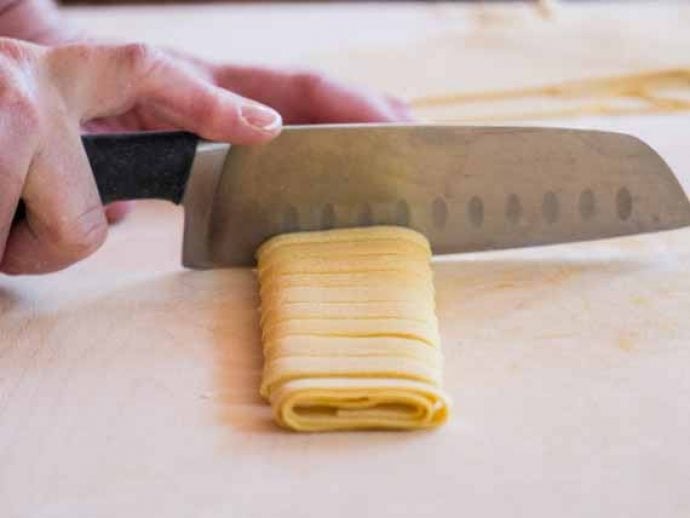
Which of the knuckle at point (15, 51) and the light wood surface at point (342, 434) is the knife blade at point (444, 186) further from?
the knuckle at point (15, 51)

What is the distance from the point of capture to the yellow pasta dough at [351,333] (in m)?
0.92

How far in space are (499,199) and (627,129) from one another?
1.33ft

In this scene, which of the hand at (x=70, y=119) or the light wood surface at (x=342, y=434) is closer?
the light wood surface at (x=342, y=434)

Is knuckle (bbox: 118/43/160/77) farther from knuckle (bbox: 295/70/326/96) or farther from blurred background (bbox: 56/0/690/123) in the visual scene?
blurred background (bbox: 56/0/690/123)

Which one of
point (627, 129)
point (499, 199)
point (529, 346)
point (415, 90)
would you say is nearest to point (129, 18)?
point (415, 90)

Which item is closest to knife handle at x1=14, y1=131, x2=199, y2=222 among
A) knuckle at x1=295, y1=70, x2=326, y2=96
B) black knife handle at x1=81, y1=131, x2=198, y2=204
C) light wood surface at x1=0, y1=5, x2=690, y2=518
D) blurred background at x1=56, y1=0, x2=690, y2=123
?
black knife handle at x1=81, y1=131, x2=198, y2=204

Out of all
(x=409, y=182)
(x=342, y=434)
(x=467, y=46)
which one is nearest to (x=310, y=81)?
(x=409, y=182)

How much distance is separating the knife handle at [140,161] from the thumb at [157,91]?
0.03m

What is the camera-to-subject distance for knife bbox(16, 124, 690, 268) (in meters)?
1.12

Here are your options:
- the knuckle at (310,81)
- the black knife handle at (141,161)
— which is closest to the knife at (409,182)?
the black knife handle at (141,161)

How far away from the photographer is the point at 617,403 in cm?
96

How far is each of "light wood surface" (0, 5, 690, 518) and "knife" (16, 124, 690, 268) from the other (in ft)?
0.16

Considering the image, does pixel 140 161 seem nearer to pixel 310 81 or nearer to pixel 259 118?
pixel 259 118

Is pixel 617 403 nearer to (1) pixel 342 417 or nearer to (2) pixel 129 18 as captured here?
(1) pixel 342 417
